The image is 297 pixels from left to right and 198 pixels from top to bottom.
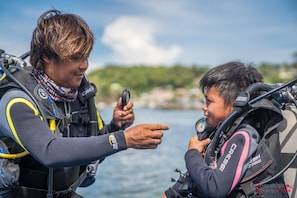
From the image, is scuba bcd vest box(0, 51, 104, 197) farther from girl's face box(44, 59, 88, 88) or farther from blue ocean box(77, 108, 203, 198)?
blue ocean box(77, 108, 203, 198)

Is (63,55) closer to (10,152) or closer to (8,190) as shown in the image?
(10,152)

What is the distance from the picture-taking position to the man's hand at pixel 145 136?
159 centimetres

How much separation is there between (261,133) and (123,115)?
681mm

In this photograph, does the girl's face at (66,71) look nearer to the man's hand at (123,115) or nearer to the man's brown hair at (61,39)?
the man's brown hair at (61,39)

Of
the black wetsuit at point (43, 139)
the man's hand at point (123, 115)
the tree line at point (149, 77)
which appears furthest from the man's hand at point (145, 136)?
the tree line at point (149, 77)

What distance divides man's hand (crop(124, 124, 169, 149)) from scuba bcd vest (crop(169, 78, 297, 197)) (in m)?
0.38

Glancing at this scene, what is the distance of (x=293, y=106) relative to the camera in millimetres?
2016

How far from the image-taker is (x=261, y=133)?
1.92 metres

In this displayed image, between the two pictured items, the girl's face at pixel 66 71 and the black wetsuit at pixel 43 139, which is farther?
the girl's face at pixel 66 71

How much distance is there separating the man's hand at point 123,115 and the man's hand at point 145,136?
0.46 metres

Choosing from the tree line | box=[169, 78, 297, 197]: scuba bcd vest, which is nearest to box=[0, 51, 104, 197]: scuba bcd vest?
box=[169, 78, 297, 197]: scuba bcd vest

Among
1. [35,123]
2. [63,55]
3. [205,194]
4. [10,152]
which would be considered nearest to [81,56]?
[63,55]

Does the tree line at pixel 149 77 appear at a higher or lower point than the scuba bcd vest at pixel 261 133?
higher

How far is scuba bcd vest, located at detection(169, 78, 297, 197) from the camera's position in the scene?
1786 millimetres
